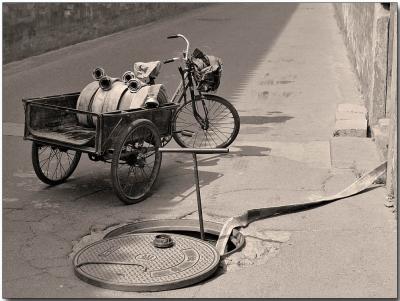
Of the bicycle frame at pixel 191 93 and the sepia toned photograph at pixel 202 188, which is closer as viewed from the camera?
the sepia toned photograph at pixel 202 188

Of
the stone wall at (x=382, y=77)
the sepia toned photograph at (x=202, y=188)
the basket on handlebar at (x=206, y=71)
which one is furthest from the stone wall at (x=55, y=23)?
the stone wall at (x=382, y=77)

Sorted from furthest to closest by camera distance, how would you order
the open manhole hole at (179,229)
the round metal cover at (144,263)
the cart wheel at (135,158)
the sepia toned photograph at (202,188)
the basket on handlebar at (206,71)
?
the basket on handlebar at (206,71) < the cart wheel at (135,158) < the open manhole hole at (179,229) < the sepia toned photograph at (202,188) < the round metal cover at (144,263)

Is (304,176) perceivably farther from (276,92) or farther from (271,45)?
(271,45)

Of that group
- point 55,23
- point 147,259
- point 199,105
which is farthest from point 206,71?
point 55,23

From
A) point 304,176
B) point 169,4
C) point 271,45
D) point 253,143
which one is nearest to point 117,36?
point 271,45

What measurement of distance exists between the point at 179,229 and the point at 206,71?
2887mm

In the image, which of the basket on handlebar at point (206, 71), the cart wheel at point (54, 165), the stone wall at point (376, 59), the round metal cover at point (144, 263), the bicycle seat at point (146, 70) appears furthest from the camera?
the stone wall at point (376, 59)

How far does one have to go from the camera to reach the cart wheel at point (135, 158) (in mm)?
6422

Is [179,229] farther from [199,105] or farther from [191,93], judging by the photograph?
[199,105]

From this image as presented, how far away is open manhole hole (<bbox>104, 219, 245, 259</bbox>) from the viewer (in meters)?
5.89

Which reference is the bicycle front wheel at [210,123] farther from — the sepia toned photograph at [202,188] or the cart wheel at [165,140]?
the cart wheel at [165,140]

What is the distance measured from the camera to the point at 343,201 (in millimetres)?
6781

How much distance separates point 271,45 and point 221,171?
12.3 metres

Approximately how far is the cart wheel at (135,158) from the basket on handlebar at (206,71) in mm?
1612
